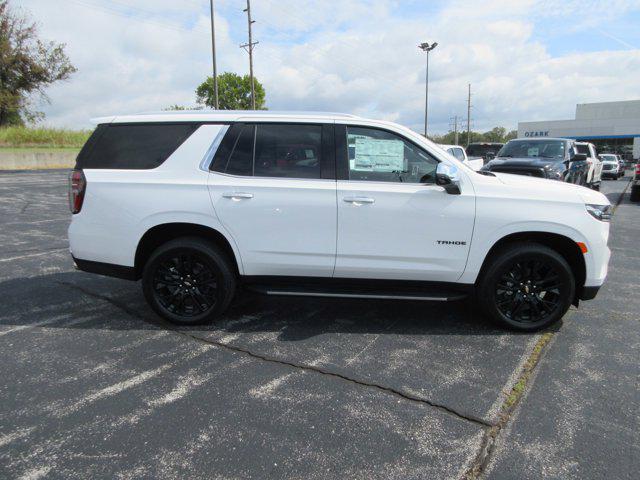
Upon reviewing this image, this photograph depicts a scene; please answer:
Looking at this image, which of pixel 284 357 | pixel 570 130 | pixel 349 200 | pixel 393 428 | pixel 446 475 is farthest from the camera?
pixel 570 130

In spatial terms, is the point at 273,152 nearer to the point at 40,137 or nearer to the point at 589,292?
the point at 589,292

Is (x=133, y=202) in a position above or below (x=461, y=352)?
above

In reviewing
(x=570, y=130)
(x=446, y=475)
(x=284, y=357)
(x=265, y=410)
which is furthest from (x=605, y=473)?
(x=570, y=130)

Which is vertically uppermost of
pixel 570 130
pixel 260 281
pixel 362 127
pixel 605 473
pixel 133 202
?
pixel 570 130

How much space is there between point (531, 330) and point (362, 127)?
2.40 metres

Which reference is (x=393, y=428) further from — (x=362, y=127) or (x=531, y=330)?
(x=362, y=127)

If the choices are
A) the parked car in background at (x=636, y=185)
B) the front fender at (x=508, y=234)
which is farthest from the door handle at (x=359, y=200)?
the parked car in background at (x=636, y=185)

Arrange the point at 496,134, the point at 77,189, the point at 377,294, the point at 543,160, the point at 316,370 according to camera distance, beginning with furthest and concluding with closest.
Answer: the point at 496,134, the point at 543,160, the point at 77,189, the point at 377,294, the point at 316,370

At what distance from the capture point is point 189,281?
14.1 ft

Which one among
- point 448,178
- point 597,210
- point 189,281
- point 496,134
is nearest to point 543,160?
point 597,210

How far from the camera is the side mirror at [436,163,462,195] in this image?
3.85 m

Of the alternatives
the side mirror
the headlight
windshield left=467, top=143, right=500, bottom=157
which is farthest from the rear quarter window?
windshield left=467, top=143, right=500, bottom=157

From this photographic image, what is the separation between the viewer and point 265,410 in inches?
115

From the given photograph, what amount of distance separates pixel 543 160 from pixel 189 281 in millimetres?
8766
